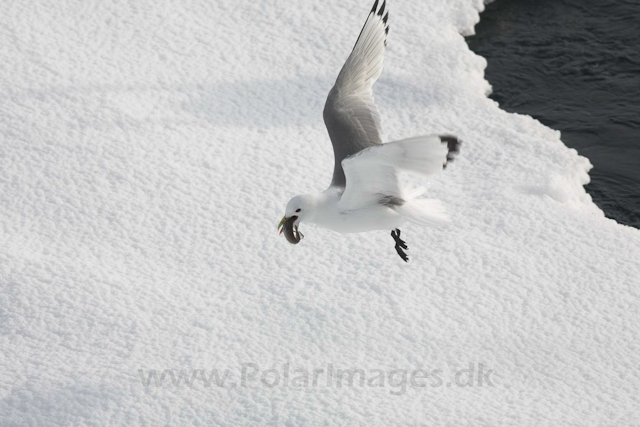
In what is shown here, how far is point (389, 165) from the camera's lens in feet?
Result: 14.1

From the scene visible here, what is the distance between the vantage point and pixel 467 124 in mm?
7652

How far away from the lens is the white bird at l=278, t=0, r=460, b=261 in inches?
162

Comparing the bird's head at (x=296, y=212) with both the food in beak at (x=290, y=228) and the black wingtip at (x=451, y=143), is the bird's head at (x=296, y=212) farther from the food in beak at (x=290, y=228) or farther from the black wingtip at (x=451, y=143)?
the black wingtip at (x=451, y=143)

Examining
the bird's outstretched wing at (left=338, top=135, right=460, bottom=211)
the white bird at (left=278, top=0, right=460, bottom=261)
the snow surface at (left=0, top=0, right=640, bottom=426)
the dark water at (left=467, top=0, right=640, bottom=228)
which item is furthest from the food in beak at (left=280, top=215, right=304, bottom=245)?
the dark water at (left=467, top=0, right=640, bottom=228)

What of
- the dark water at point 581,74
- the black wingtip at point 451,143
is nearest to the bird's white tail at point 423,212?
the black wingtip at point 451,143

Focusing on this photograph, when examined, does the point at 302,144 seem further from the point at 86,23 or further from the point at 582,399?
the point at 582,399

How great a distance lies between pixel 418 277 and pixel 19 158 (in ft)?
10.4

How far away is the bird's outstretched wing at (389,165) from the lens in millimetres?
4020

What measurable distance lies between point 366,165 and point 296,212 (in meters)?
0.55

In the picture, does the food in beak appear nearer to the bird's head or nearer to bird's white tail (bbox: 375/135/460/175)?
the bird's head

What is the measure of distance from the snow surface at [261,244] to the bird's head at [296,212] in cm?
110

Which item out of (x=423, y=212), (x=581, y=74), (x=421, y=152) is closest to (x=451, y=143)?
(x=421, y=152)

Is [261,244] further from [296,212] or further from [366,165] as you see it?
[366,165]

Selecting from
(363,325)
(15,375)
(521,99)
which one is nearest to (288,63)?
(521,99)
